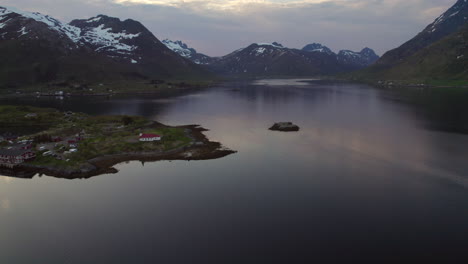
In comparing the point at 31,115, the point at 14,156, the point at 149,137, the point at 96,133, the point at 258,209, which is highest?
the point at 31,115

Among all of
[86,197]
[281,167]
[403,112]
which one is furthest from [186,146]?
[403,112]

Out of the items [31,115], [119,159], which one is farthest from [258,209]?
[31,115]

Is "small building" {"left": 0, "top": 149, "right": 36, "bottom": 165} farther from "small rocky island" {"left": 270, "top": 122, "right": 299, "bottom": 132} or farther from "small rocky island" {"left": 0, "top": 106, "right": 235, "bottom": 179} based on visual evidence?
"small rocky island" {"left": 270, "top": 122, "right": 299, "bottom": 132}

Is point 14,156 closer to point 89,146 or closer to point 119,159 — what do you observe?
point 89,146

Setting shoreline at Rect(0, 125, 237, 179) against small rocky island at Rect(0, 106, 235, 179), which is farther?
small rocky island at Rect(0, 106, 235, 179)

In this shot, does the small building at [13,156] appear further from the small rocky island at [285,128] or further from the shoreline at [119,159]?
the small rocky island at [285,128]

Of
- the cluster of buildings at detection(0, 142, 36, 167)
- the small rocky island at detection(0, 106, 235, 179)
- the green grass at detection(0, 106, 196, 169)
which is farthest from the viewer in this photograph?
the green grass at detection(0, 106, 196, 169)

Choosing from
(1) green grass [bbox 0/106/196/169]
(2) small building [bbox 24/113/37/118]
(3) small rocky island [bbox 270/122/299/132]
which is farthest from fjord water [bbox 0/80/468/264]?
(2) small building [bbox 24/113/37/118]
